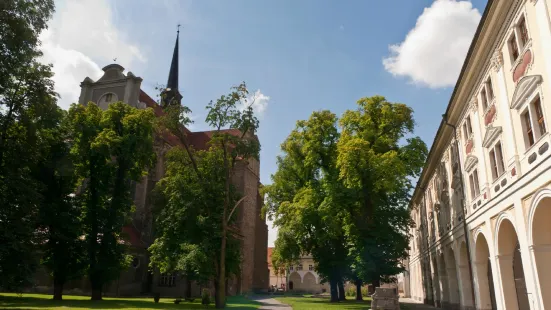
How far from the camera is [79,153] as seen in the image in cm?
A: 2906

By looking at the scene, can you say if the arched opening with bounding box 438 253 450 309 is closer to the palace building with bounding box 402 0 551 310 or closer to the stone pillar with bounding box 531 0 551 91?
the palace building with bounding box 402 0 551 310

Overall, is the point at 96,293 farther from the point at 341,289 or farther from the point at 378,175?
the point at 378,175

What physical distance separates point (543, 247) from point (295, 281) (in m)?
73.0

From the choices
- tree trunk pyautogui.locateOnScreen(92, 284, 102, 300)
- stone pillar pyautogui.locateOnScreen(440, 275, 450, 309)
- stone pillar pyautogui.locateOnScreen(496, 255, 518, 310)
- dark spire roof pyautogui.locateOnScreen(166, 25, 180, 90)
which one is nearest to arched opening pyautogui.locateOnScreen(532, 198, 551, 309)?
stone pillar pyautogui.locateOnScreen(496, 255, 518, 310)

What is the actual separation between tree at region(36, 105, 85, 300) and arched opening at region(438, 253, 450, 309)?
24259 mm

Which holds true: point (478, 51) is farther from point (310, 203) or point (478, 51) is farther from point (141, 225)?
point (141, 225)

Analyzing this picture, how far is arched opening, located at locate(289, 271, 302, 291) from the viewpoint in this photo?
81500 millimetres

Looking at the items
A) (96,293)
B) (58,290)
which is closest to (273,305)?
(96,293)

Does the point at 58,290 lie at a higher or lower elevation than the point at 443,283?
lower

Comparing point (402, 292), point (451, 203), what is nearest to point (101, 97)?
point (451, 203)

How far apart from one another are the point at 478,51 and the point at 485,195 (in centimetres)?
581

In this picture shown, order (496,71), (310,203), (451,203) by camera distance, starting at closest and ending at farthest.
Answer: (496,71) < (451,203) < (310,203)

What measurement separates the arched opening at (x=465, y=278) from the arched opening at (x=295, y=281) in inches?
2445

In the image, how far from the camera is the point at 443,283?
28.2 metres
